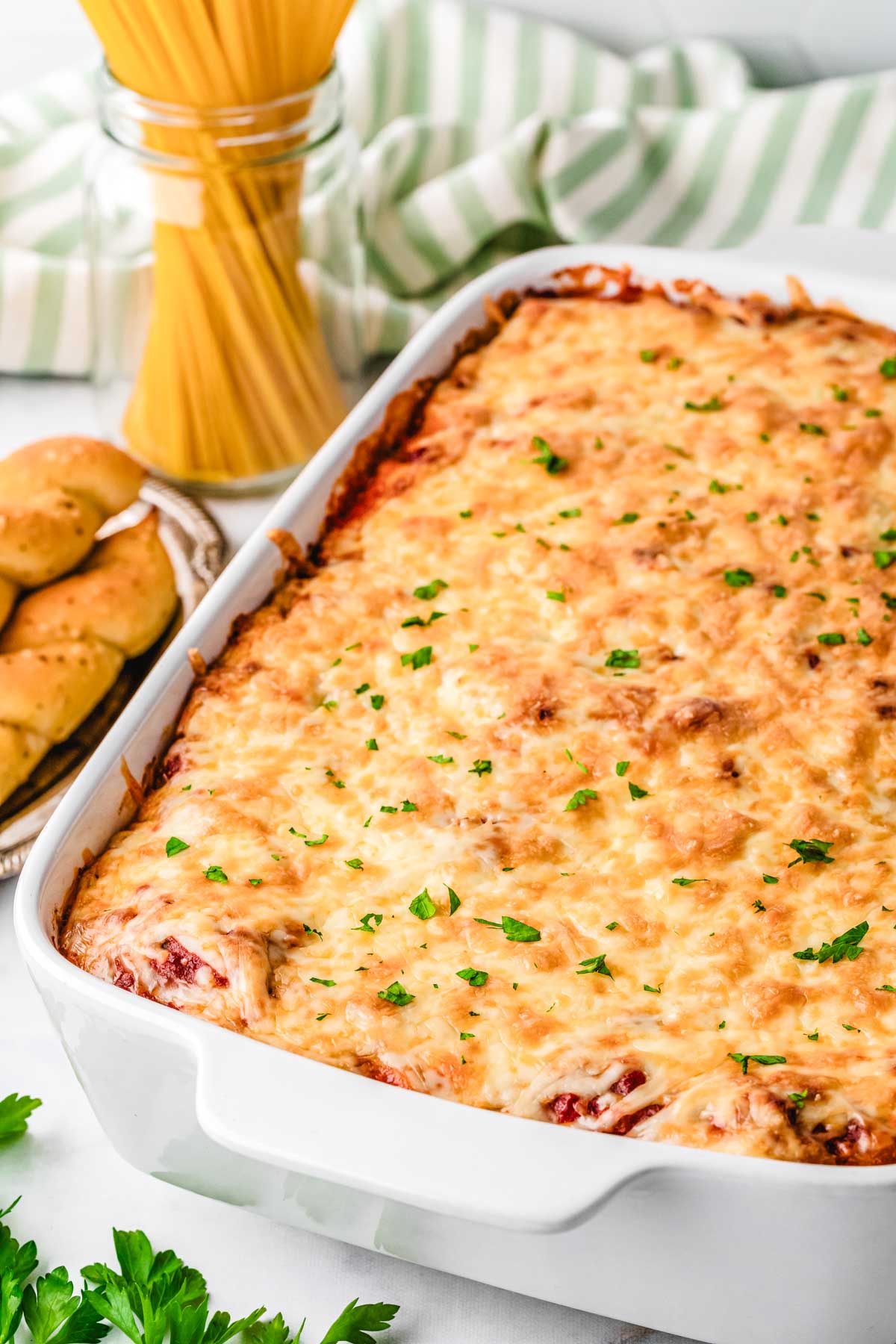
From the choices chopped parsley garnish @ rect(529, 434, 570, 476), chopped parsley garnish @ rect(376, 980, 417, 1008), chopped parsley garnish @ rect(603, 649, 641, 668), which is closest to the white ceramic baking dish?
chopped parsley garnish @ rect(376, 980, 417, 1008)

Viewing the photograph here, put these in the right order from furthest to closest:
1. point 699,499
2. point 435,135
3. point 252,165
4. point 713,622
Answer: point 435,135 < point 252,165 < point 699,499 < point 713,622

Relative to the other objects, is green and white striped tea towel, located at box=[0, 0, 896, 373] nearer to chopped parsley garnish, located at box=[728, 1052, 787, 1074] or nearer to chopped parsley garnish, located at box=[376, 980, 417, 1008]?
chopped parsley garnish, located at box=[376, 980, 417, 1008]

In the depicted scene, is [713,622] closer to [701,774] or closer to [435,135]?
[701,774]

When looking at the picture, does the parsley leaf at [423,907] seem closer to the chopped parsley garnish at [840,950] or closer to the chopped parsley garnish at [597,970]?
the chopped parsley garnish at [597,970]

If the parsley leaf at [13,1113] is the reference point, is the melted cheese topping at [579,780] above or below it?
above

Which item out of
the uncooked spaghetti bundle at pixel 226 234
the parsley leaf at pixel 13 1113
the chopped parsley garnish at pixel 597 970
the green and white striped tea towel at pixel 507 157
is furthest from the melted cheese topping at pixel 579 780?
the green and white striped tea towel at pixel 507 157

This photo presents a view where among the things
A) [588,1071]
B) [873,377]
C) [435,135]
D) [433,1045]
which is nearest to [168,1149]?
[433,1045]
